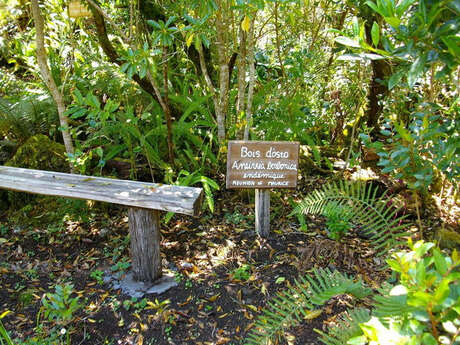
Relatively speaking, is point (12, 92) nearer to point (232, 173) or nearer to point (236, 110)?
point (236, 110)

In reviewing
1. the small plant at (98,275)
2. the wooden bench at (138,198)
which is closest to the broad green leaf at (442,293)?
the wooden bench at (138,198)

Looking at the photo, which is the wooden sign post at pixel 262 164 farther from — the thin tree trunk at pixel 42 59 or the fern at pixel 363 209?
the thin tree trunk at pixel 42 59

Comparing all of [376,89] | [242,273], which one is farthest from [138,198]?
[376,89]

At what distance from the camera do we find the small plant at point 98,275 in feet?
8.11

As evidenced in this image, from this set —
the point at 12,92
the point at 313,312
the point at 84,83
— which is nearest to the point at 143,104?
the point at 84,83

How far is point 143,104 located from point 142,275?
1.86m

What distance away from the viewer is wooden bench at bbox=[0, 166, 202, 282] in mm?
2176

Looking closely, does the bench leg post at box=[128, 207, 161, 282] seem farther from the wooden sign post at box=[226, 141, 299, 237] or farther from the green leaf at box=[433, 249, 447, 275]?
the green leaf at box=[433, 249, 447, 275]

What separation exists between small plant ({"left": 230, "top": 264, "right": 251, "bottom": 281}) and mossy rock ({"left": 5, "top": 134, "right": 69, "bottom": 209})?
1950 mm

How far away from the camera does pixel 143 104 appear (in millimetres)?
3629

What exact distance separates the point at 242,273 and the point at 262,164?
2.54ft

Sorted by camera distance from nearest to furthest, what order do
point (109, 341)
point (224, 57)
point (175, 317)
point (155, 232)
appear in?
1. point (109, 341)
2. point (175, 317)
3. point (155, 232)
4. point (224, 57)

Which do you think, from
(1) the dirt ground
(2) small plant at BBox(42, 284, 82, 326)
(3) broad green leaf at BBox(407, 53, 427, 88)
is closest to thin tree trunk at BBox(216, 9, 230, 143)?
(1) the dirt ground

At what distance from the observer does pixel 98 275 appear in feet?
8.27
